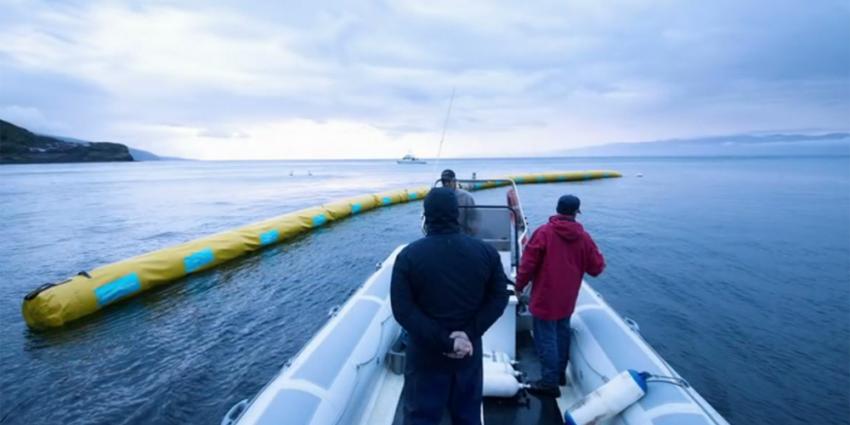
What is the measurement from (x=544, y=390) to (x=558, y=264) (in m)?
1.43

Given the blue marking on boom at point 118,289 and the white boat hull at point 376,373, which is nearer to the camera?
the white boat hull at point 376,373

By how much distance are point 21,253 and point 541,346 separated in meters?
16.9

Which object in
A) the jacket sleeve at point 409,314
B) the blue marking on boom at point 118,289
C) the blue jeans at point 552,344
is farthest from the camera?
the blue marking on boom at point 118,289

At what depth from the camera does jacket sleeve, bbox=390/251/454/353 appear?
217 cm

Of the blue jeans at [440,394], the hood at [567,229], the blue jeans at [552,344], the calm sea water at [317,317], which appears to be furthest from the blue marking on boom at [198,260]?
the hood at [567,229]

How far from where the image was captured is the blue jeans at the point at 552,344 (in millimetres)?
3881

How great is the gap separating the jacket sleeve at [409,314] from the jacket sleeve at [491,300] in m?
0.19

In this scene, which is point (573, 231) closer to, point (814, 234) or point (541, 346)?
point (541, 346)

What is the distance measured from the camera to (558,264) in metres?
3.63

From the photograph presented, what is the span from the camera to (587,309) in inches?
186

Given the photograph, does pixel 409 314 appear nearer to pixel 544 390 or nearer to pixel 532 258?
pixel 532 258

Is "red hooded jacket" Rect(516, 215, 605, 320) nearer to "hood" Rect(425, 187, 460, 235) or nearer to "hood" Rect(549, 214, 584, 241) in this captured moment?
"hood" Rect(549, 214, 584, 241)

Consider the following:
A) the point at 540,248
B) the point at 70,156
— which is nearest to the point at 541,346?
the point at 540,248

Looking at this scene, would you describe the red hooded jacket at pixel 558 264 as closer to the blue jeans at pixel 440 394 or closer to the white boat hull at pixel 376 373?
the white boat hull at pixel 376 373
